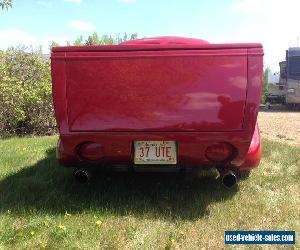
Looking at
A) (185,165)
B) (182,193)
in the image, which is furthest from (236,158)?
(182,193)

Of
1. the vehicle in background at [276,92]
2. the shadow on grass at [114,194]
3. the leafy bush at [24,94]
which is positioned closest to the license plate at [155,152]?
the shadow on grass at [114,194]

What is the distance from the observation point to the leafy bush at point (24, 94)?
895 cm

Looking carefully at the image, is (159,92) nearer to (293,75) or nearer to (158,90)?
(158,90)

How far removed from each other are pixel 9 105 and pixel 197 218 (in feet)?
20.0

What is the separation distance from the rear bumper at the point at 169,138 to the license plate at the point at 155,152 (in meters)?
0.06

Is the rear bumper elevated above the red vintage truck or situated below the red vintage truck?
below

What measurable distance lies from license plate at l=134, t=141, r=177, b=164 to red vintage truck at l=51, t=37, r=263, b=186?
0.01m

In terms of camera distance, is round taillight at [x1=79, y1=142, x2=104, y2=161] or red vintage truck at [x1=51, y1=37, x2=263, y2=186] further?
round taillight at [x1=79, y1=142, x2=104, y2=161]

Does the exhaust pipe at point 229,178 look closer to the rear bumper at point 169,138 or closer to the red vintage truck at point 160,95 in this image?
the rear bumper at point 169,138

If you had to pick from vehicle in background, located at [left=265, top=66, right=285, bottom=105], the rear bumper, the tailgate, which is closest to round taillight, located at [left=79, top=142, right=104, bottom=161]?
the rear bumper

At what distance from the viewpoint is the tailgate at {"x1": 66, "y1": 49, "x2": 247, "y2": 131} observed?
12.4 feet

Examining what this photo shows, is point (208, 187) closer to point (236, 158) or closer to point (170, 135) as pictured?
point (236, 158)

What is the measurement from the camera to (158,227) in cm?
373

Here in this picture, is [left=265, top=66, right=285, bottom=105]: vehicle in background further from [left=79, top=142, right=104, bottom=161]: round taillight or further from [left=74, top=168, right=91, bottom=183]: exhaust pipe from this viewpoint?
[left=79, top=142, right=104, bottom=161]: round taillight
